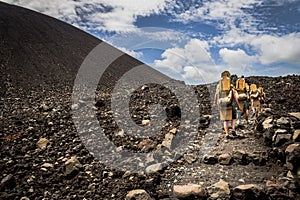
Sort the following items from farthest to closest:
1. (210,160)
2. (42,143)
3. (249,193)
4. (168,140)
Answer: (42,143)
(168,140)
(210,160)
(249,193)

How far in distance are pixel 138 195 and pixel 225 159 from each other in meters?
1.84

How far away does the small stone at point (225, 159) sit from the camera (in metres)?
4.61

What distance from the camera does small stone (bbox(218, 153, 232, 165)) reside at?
4.61m

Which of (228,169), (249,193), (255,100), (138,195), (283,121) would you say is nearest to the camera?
(249,193)

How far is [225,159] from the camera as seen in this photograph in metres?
4.64

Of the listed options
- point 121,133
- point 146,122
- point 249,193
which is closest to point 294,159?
point 249,193

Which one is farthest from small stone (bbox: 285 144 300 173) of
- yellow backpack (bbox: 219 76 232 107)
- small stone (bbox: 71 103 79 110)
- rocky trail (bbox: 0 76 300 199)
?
small stone (bbox: 71 103 79 110)

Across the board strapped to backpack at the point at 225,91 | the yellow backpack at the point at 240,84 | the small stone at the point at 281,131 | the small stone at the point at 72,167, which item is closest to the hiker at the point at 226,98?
the board strapped to backpack at the point at 225,91

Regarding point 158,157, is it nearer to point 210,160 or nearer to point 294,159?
point 210,160

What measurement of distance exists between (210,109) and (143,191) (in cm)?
486

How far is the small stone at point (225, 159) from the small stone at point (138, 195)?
165cm

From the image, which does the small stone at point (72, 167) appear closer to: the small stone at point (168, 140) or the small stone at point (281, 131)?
the small stone at point (168, 140)

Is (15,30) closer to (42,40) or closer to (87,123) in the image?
(42,40)

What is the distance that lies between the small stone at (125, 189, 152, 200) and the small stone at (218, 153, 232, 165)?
5.43 feet
